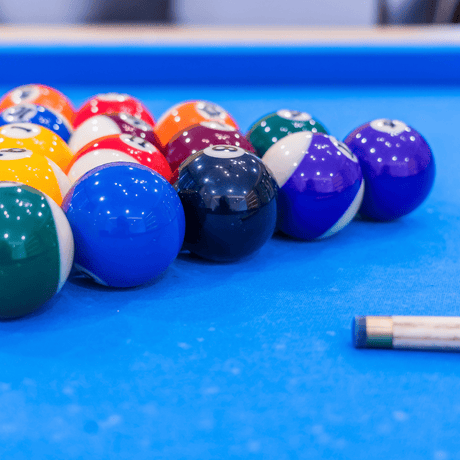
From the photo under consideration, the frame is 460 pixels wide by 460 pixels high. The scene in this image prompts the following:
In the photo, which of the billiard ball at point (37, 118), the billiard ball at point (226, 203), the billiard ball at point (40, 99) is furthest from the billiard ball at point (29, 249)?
the billiard ball at point (40, 99)

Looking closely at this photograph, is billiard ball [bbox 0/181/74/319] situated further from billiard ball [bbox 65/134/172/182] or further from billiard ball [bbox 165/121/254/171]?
billiard ball [bbox 165/121/254/171]

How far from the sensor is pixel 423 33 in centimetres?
493

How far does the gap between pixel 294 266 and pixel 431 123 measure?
210 centimetres

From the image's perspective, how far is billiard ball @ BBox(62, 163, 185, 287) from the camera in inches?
70.3

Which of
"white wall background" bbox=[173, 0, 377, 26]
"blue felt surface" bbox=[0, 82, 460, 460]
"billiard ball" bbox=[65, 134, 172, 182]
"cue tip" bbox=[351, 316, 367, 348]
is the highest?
"white wall background" bbox=[173, 0, 377, 26]

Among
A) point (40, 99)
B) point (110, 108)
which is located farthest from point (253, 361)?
point (40, 99)

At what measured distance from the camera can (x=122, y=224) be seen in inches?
70.0

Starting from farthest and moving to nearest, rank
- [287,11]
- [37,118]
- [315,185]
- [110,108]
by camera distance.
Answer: [287,11]
[110,108]
[37,118]
[315,185]

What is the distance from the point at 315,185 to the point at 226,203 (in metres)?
0.37

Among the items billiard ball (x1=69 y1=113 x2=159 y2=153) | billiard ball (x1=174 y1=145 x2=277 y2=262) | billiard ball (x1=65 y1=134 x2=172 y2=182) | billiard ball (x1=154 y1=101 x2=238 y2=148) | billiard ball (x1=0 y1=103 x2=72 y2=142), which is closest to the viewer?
billiard ball (x1=174 y1=145 x2=277 y2=262)

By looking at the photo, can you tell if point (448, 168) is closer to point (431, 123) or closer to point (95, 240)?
point (431, 123)

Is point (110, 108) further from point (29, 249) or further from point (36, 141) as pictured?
point (29, 249)

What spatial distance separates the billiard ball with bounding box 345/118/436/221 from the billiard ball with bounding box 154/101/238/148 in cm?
66

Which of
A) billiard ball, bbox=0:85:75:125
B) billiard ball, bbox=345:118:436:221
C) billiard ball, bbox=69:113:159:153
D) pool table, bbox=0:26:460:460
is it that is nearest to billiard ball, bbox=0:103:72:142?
billiard ball, bbox=69:113:159:153
